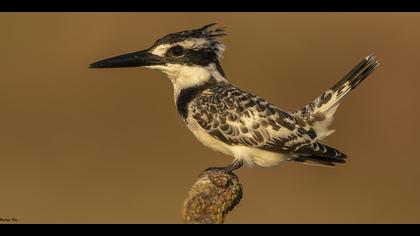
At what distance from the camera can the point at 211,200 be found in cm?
567

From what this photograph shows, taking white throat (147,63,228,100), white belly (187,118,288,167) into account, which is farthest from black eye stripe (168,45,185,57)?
white belly (187,118,288,167)

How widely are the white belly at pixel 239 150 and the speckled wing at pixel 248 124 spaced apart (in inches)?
Answer: 1.9

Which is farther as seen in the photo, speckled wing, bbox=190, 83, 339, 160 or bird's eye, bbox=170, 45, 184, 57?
bird's eye, bbox=170, 45, 184, 57

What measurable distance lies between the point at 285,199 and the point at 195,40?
4.50 metres

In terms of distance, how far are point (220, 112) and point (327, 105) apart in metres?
1.21

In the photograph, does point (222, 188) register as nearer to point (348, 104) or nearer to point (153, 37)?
point (348, 104)

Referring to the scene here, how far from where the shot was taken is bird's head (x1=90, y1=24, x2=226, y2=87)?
25.9 feet

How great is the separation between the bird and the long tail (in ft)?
0.43

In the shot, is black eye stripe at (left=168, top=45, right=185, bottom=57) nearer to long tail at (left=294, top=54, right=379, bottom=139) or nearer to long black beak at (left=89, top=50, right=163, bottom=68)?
long black beak at (left=89, top=50, right=163, bottom=68)

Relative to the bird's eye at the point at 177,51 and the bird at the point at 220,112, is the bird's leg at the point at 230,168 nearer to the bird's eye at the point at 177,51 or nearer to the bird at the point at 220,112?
the bird at the point at 220,112

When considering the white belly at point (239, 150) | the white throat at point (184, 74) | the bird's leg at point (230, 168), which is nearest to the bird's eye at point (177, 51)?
the white throat at point (184, 74)

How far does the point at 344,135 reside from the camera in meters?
12.9

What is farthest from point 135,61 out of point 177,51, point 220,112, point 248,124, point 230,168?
point 230,168

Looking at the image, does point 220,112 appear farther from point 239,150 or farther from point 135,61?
point 135,61
